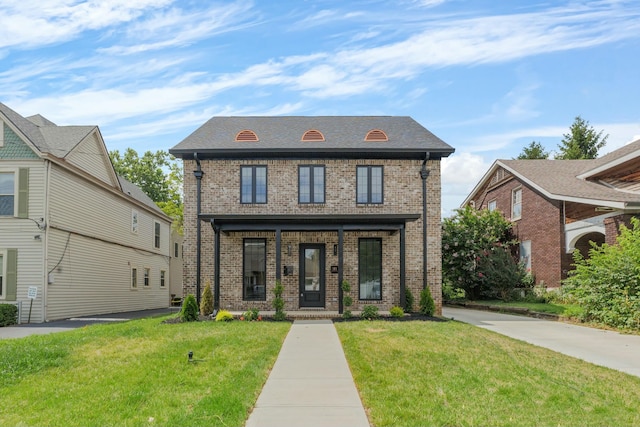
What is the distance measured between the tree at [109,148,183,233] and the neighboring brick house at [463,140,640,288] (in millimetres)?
27620

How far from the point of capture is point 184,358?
9.03 meters

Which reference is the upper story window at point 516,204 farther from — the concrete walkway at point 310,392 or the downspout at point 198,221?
the concrete walkway at point 310,392

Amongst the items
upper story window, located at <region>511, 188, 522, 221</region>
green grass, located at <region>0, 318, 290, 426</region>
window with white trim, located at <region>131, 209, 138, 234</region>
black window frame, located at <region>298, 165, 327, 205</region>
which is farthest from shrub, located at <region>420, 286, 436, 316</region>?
window with white trim, located at <region>131, 209, 138, 234</region>

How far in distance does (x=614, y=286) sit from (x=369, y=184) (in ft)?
25.2

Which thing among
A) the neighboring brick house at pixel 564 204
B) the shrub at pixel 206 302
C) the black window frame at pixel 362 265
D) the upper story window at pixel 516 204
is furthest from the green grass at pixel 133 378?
the upper story window at pixel 516 204

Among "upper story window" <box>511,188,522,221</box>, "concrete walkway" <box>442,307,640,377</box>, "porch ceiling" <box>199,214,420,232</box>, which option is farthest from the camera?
"upper story window" <box>511,188,522,221</box>

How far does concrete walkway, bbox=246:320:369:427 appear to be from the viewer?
577 cm

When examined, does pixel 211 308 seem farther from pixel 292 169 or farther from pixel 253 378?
pixel 253 378

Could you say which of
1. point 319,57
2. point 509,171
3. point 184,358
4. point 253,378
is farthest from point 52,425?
point 509,171

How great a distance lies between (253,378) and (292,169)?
11.6 metres

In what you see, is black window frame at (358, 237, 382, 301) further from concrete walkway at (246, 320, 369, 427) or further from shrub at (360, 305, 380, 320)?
concrete walkway at (246, 320, 369, 427)

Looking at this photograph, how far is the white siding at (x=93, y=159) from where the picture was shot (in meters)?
20.0

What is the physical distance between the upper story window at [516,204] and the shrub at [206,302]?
16.3m

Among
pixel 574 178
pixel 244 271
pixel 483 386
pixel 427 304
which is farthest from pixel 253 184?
pixel 574 178
